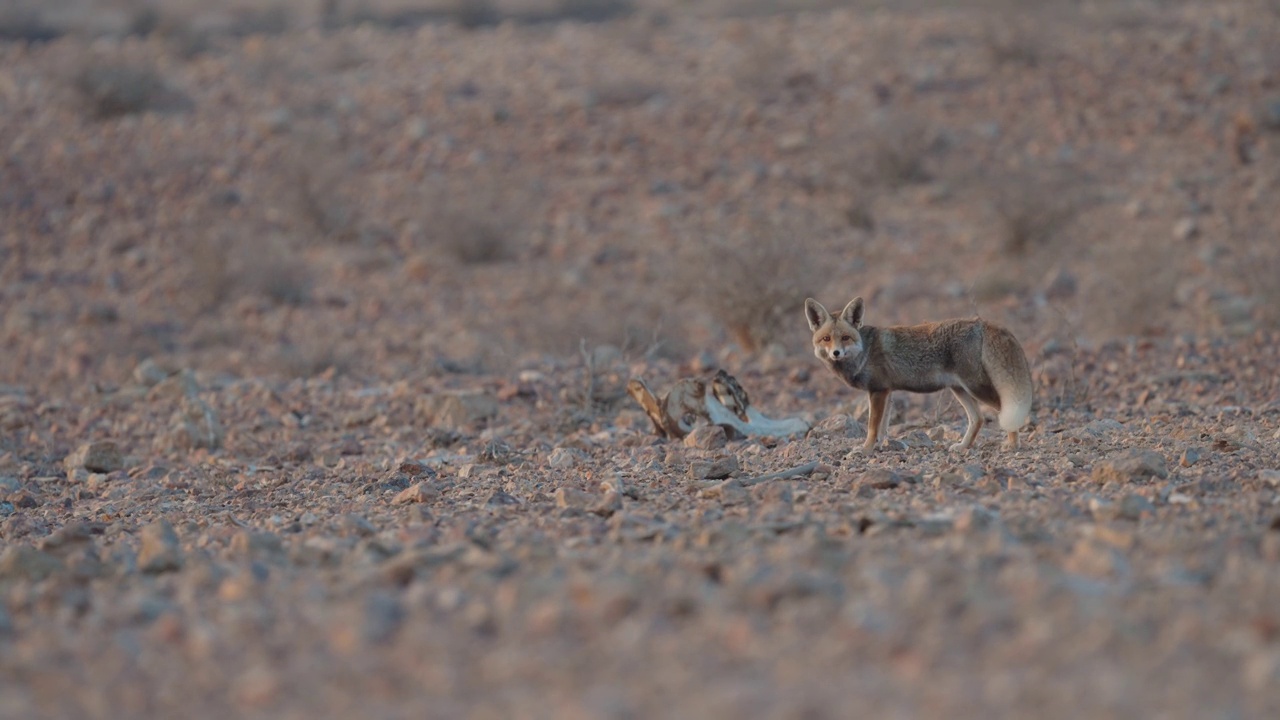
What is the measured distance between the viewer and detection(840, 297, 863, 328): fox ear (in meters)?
7.43

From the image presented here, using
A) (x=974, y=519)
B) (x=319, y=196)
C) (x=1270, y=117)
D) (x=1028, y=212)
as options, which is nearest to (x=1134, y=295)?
(x=1028, y=212)

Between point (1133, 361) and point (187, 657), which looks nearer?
point (187, 657)

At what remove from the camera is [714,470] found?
6.60 metres

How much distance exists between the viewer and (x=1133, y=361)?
10.5 meters

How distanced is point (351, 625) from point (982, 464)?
3.52 m

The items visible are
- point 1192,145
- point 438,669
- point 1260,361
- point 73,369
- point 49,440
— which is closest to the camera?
point 438,669

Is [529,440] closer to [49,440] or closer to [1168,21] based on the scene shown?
[49,440]

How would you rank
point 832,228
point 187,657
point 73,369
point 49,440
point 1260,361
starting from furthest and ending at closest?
point 832,228 → point 73,369 → point 1260,361 → point 49,440 → point 187,657

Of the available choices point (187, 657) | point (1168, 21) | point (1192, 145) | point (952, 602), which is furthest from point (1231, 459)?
point (1168, 21)

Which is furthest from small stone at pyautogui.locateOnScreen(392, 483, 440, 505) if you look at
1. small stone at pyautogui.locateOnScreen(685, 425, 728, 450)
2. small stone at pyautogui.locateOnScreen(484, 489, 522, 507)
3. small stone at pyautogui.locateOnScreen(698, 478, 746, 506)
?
small stone at pyautogui.locateOnScreen(685, 425, 728, 450)

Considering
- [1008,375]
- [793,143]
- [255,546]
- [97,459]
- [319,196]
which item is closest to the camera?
[255,546]

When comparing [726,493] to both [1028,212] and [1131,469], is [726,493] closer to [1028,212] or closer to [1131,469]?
[1131,469]

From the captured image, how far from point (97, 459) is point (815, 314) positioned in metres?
4.30

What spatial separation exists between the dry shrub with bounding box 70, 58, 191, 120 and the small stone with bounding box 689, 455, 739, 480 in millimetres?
14324
